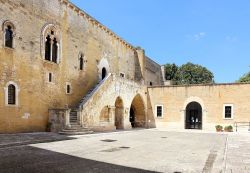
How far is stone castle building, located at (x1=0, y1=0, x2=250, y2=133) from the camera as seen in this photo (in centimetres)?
1561

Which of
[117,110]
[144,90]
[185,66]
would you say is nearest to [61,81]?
[117,110]

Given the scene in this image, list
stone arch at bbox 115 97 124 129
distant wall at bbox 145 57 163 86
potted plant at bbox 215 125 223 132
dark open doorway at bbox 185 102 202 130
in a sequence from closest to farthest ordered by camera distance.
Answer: stone arch at bbox 115 97 124 129
potted plant at bbox 215 125 223 132
dark open doorway at bbox 185 102 202 130
distant wall at bbox 145 57 163 86

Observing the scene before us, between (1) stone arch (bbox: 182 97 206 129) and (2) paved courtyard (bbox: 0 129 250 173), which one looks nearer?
(2) paved courtyard (bbox: 0 129 250 173)

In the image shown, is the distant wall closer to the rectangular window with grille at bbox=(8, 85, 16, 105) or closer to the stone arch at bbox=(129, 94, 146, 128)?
the stone arch at bbox=(129, 94, 146, 128)

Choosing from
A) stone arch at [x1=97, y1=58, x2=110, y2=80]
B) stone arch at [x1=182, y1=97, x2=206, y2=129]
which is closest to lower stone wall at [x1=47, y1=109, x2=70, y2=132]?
stone arch at [x1=97, y1=58, x2=110, y2=80]

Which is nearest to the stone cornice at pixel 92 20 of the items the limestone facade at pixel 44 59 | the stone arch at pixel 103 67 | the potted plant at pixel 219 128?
the limestone facade at pixel 44 59

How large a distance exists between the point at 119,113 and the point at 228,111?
34.2 feet

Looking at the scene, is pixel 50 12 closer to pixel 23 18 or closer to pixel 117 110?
pixel 23 18

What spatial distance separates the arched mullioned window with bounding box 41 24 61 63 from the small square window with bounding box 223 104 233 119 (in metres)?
16.1

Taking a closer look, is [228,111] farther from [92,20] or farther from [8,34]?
[8,34]

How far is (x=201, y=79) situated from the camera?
183 feet

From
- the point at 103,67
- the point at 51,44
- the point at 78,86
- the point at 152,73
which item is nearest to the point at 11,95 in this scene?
the point at 51,44

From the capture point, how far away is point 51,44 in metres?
18.5

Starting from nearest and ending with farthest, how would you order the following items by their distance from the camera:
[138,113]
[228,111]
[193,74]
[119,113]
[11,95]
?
[11,95]
[119,113]
[228,111]
[138,113]
[193,74]
